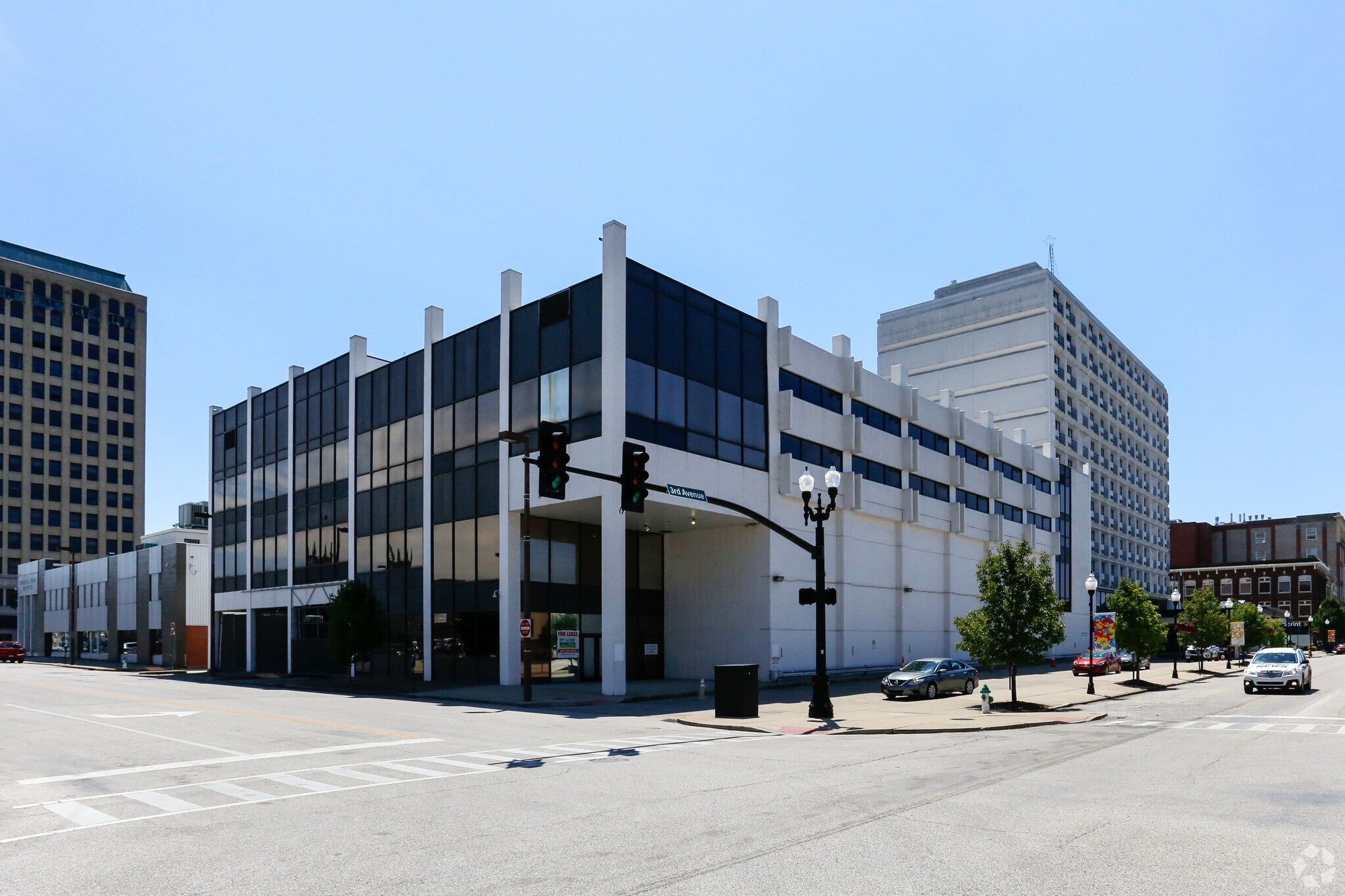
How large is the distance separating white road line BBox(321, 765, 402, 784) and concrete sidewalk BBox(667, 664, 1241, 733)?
10555 millimetres

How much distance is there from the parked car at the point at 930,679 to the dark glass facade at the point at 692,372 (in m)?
11.0

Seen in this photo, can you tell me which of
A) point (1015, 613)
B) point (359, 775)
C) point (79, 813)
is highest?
point (1015, 613)

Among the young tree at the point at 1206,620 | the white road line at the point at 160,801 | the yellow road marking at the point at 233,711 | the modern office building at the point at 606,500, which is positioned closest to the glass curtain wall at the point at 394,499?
the modern office building at the point at 606,500

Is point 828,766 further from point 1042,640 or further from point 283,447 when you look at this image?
point 283,447

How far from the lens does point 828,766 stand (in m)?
16.9

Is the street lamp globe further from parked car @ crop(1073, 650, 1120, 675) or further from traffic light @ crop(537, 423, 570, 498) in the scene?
parked car @ crop(1073, 650, 1120, 675)

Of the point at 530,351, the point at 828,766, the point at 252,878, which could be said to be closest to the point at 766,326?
the point at 530,351

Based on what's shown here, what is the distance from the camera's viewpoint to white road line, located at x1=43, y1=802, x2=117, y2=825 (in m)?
12.1

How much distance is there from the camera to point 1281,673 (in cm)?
4012

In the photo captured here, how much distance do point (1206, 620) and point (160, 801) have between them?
202 ft

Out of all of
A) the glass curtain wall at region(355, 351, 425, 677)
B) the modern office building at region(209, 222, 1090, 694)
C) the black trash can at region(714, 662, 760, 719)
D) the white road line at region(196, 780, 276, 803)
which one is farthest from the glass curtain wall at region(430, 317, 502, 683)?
the white road line at region(196, 780, 276, 803)

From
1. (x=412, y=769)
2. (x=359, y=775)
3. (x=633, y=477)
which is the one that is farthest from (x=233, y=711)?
(x=633, y=477)

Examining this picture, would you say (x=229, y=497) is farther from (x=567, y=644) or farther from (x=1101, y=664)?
(x=1101, y=664)

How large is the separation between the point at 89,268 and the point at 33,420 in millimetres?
22385
